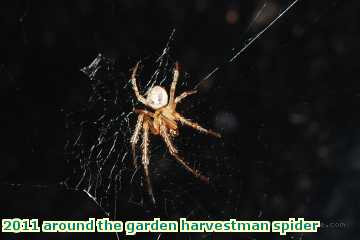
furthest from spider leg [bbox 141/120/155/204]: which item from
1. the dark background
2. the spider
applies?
the dark background

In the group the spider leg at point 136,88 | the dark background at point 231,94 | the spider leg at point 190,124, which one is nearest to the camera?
the spider leg at point 136,88

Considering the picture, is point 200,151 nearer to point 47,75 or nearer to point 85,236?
point 47,75

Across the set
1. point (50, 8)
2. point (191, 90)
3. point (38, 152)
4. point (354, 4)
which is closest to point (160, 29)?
point (50, 8)

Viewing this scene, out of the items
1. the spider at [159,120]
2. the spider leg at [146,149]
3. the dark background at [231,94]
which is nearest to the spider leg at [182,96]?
the spider at [159,120]

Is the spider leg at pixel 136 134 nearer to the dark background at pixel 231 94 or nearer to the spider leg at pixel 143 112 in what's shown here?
the spider leg at pixel 143 112

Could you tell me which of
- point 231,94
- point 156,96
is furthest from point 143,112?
point 231,94

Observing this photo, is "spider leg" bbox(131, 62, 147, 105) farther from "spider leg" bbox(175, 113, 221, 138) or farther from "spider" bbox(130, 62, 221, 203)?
"spider leg" bbox(175, 113, 221, 138)
